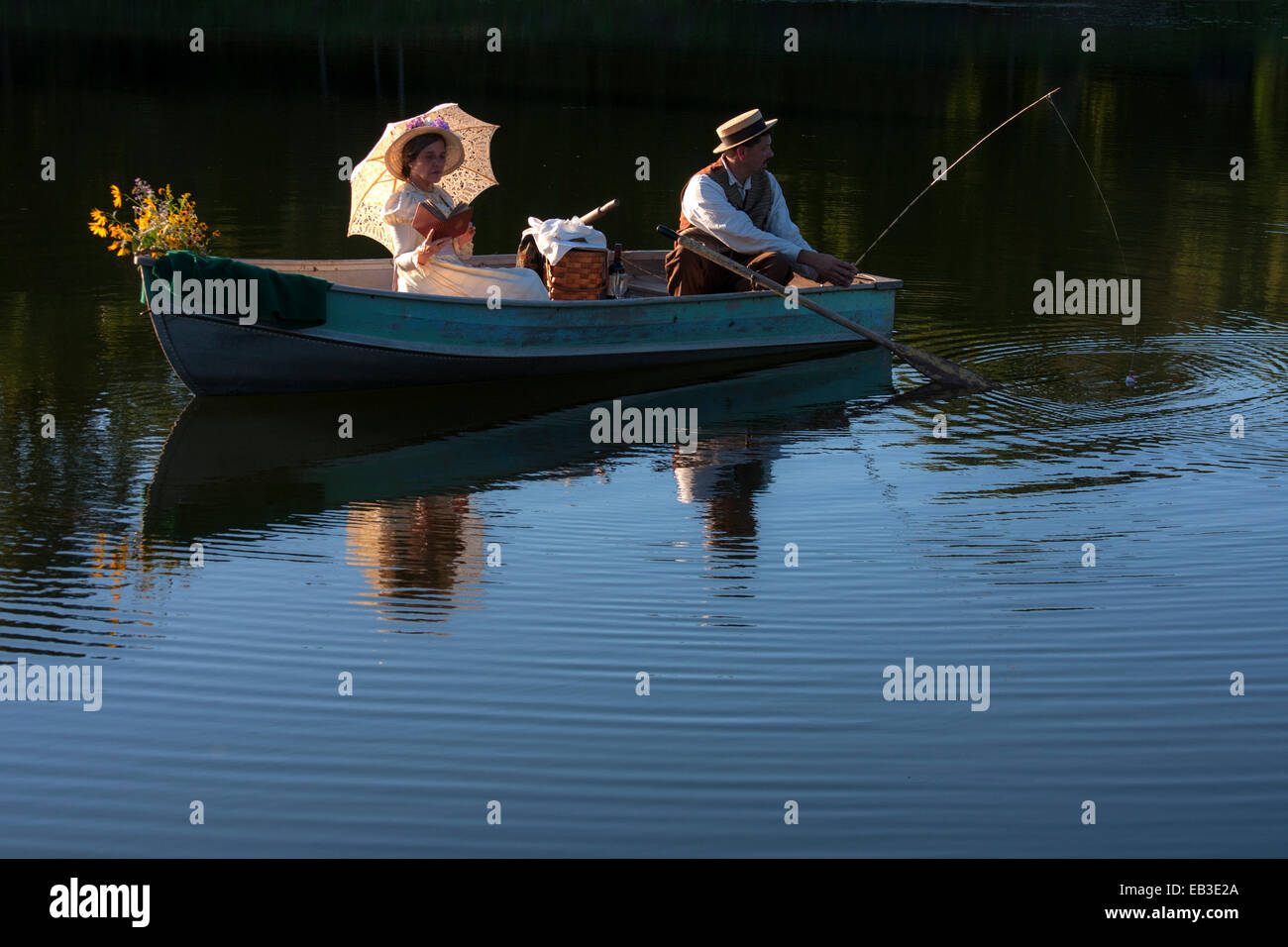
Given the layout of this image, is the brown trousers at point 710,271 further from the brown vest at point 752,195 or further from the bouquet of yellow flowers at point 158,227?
the bouquet of yellow flowers at point 158,227

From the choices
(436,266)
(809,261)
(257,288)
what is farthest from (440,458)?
(809,261)

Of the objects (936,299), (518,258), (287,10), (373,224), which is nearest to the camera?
(373,224)

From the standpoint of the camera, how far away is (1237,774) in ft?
17.3

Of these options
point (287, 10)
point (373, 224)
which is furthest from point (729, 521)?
point (287, 10)

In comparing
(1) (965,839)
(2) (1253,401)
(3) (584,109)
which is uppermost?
(3) (584,109)

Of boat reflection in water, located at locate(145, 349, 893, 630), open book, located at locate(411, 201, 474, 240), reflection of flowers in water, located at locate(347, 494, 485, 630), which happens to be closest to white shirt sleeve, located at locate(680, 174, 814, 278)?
boat reflection in water, located at locate(145, 349, 893, 630)

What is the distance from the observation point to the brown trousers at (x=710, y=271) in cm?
1123

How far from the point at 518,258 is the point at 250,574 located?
4.85 metres

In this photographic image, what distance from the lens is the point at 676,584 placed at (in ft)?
22.7

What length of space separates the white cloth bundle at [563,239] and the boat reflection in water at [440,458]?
869mm

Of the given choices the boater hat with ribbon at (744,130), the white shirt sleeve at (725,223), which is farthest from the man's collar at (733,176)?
the boater hat with ribbon at (744,130)

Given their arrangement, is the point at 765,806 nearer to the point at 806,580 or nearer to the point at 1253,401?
the point at 806,580

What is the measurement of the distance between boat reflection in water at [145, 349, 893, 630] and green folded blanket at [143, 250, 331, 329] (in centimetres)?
62

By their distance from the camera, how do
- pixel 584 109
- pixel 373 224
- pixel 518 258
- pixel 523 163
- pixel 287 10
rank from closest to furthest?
pixel 373 224 → pixel 518 258 → pixel 523 163 → pixel 584 109 → pixel 287 10
